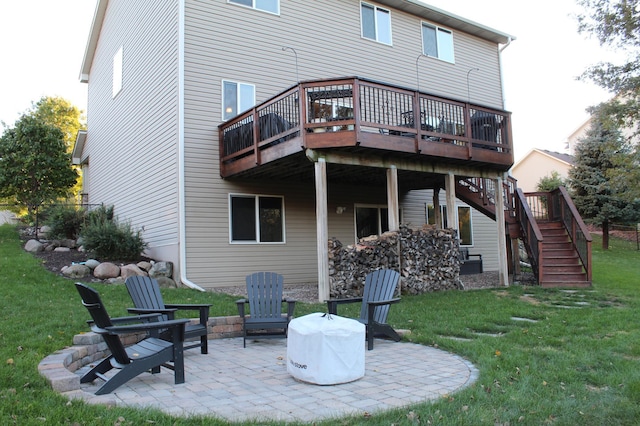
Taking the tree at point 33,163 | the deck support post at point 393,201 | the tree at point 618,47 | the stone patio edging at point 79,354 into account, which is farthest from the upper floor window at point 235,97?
the tree at point 618,47

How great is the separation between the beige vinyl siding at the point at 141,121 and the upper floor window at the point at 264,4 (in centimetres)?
177

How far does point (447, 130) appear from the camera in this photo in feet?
36.0

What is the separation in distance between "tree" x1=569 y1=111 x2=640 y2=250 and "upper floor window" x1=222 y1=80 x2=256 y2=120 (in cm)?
1506

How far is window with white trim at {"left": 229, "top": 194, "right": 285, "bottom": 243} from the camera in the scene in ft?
38.2

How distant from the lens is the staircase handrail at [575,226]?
11102 millimetres

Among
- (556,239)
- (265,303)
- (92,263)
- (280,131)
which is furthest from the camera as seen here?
(556,239)

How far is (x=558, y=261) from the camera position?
38.8 ft

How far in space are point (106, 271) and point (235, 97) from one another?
5036 millimetres

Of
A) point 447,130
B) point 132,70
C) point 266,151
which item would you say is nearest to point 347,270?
point 266,151

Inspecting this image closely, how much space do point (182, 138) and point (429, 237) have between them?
234 inches

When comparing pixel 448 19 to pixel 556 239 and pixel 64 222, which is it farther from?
Answer: pixel 64 222

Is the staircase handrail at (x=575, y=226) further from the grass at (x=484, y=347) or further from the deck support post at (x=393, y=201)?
the deck support post at (x=393, y=201)

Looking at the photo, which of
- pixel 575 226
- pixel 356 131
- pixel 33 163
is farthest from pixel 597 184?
pixel 33 163

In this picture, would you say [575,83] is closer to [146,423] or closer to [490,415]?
[490,415]
